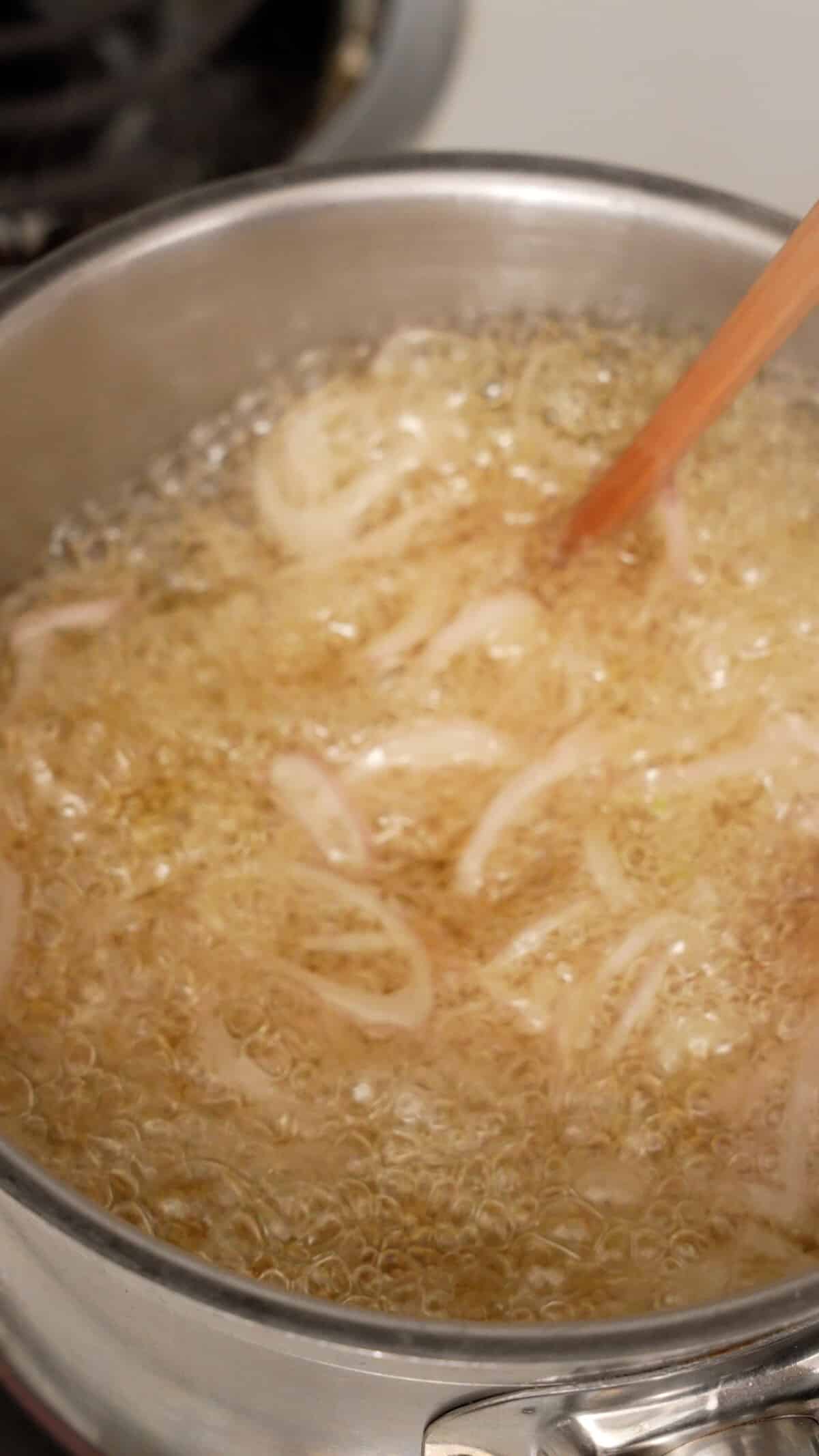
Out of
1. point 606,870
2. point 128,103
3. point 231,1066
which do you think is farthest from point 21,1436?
point 128,103

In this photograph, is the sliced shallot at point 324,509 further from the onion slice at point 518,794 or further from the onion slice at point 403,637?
the onion slice at point 518,794

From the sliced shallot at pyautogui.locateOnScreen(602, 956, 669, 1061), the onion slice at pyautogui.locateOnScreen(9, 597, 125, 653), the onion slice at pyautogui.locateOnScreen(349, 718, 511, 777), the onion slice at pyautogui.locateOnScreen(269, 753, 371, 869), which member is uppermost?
the sliced shallot at pyautogui.locateOnScreen(602, 956, 669, 1061)

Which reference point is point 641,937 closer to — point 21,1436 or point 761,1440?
point 761,1440

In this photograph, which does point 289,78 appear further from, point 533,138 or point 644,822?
point 644,822

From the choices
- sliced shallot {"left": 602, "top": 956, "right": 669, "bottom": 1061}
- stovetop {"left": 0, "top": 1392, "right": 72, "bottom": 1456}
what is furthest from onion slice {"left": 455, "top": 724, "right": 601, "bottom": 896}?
stovetop {"left": 0, "top": 1392, "right": 72, "bottom": 1456}

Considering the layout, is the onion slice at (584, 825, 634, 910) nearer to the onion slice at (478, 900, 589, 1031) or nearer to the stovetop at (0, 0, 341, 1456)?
the onion slice at (478, 900, 589, 1031)

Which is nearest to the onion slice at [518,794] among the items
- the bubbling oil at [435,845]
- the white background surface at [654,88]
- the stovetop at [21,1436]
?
the bubbling oil at [435,845]
